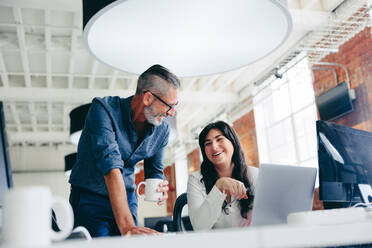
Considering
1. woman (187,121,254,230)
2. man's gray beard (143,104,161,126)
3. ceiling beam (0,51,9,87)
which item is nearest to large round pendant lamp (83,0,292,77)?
man's gray beard (143,104,161,126)

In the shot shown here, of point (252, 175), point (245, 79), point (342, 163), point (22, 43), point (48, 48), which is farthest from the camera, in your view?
point (245, 79)

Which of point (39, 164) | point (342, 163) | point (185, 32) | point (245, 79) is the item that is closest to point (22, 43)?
point (245, 79)

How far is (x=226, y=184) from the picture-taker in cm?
150

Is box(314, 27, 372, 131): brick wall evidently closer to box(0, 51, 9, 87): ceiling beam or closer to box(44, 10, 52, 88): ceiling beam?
box(44, 10, 52, 88): ceiling beam

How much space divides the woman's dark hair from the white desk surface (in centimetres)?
129

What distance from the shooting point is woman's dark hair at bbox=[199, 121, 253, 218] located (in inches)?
74.7

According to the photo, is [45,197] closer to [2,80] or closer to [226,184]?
[226,184]

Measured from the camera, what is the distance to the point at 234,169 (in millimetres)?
2148

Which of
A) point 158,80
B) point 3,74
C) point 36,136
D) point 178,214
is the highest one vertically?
point 3,74

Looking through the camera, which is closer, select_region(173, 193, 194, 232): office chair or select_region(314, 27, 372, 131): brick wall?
select_region(173, 193, 194, 232): office chair

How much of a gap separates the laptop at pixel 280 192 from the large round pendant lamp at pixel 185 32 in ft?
1.75

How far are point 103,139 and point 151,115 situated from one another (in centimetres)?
30

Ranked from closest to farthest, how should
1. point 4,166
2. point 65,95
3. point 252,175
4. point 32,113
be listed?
point 4,166, point 252,175, point 65,95, point 32,113

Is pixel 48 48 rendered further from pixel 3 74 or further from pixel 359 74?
Answer: pixel 359 74
